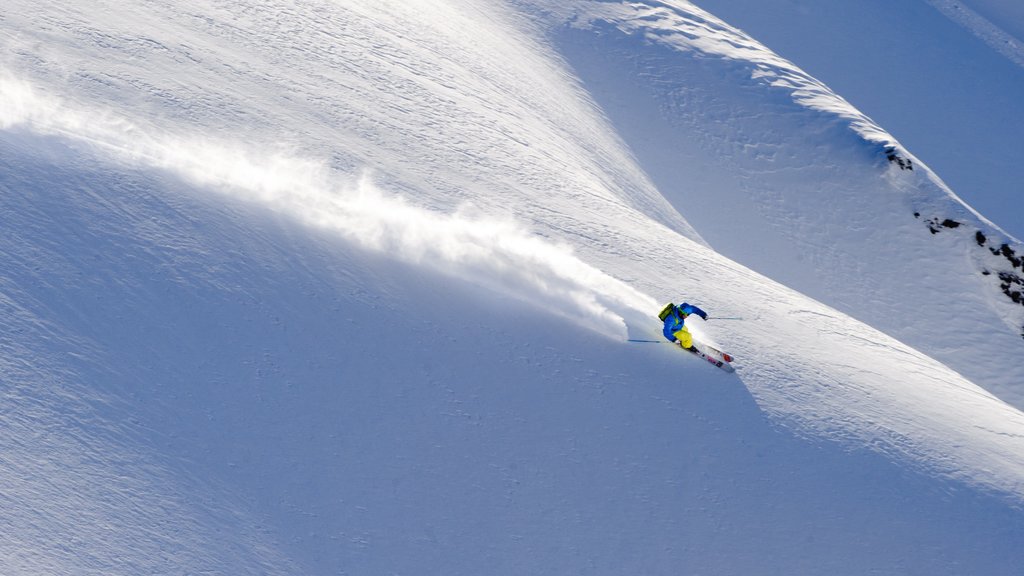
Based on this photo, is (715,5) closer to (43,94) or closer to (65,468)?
(43,94)

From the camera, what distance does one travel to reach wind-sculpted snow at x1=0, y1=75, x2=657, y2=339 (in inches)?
461

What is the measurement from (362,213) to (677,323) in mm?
4514

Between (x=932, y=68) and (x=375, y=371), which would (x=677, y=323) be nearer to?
(x=375, y=371)

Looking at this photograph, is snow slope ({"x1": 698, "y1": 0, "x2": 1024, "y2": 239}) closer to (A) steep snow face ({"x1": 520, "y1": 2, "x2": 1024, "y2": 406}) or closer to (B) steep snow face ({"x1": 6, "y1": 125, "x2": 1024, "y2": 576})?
(A) steep snow face ({"x1": 520, "y1": 2, "x2": 1024, "y2": 406})

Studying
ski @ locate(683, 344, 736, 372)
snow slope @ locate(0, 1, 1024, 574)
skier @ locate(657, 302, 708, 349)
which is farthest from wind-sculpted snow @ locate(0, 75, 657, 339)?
ski @ locate(683, 344, 736, 372)

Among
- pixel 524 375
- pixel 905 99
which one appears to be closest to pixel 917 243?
pixel 905 99

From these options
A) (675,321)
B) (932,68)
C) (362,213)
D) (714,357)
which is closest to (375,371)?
(362,213)

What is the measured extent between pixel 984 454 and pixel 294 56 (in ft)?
41.6

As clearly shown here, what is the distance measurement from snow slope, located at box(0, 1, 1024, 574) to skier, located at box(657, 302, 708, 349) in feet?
1.03

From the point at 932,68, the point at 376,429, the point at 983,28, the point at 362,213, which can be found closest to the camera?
the point at 376,429

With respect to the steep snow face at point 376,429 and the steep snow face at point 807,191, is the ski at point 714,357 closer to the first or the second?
the steep snow face at point 376,429

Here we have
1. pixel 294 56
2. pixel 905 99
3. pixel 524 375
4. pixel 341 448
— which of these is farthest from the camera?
pixel 905 99

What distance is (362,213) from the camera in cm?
1238

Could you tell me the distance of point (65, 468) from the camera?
26.7ft
